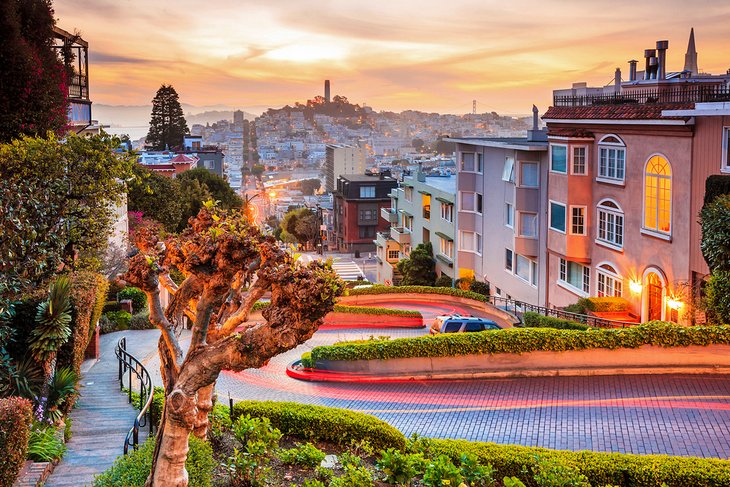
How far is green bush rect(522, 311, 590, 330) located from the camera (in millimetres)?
28791

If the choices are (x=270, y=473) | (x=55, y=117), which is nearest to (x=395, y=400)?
(x=270, y=473)

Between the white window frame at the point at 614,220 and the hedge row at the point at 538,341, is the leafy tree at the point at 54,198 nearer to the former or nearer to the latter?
the hedge row at the point at 538,341

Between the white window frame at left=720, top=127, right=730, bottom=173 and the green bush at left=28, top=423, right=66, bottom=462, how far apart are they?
2120 cm

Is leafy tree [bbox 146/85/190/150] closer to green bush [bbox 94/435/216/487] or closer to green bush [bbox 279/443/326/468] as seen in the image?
green bush [bbox 279/443/326/468]

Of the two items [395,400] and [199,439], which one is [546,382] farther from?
[199,439]

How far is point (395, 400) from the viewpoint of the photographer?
2102 centimetres

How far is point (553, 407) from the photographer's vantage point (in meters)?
19.1

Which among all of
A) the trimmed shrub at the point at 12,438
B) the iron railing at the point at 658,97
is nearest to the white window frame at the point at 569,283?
the iron railing at the point at 658,97

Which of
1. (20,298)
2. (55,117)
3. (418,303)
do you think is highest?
(55,117)

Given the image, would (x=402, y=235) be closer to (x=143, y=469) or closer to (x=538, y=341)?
(x=538, y=341)

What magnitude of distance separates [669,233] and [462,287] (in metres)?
21.3

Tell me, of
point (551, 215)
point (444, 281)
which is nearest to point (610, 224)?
point (551, 215)

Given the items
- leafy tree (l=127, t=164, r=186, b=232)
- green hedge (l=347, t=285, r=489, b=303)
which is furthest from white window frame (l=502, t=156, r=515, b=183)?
leafy tree (l=127, t=164, r=186, b=232)

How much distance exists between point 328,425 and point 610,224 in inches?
848
